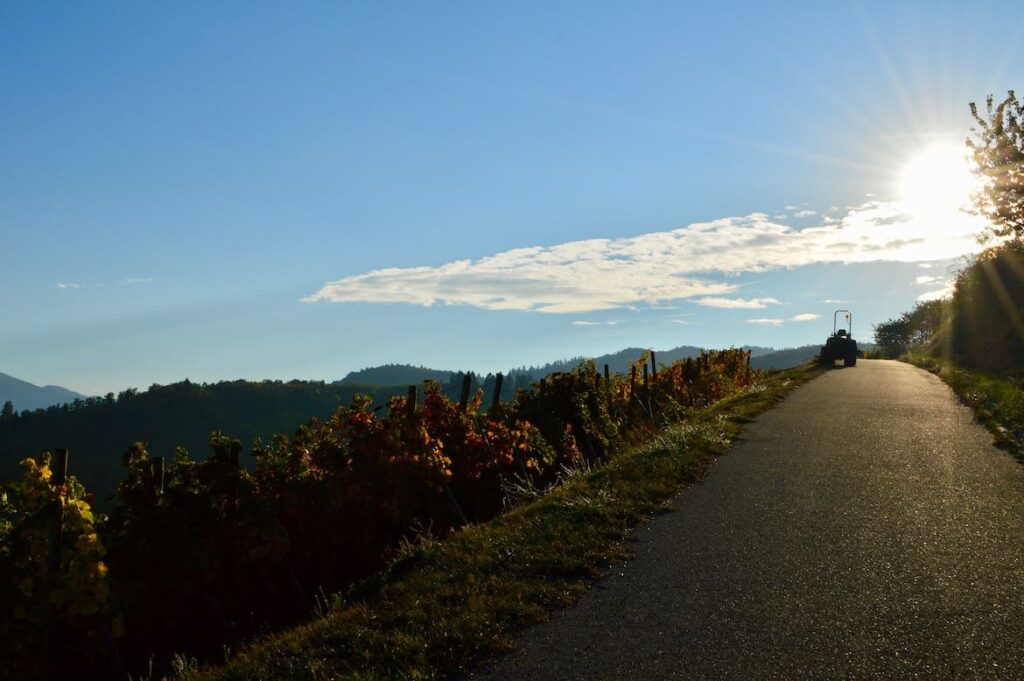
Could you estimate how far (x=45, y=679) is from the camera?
255 inches

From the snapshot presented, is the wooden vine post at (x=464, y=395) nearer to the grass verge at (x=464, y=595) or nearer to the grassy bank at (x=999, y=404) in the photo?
the grass verge at (x=464, y=595)

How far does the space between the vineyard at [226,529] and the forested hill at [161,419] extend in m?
135

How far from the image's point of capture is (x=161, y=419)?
164 metres

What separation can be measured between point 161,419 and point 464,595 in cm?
17953

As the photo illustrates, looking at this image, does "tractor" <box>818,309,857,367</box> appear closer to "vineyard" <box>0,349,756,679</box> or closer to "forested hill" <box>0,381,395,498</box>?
"vineyard" <box>0,349,756,679</box>

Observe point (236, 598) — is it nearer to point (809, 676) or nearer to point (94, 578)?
point (94, 578)

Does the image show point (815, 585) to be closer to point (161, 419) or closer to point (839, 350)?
point (839, 350)

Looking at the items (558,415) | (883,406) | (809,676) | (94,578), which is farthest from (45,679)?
(883,406)

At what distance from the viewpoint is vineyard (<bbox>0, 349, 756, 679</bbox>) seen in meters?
6.71

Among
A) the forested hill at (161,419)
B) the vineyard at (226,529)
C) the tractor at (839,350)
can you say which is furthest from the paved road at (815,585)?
the forested hill at (161,419)

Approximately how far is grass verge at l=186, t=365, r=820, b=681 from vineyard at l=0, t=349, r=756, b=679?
2.34 ft

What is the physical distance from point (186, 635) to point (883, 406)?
16.7 metres

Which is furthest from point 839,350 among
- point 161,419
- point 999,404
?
point 161,419

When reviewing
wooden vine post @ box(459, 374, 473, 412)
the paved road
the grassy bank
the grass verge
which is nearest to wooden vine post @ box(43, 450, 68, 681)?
the grass verge
